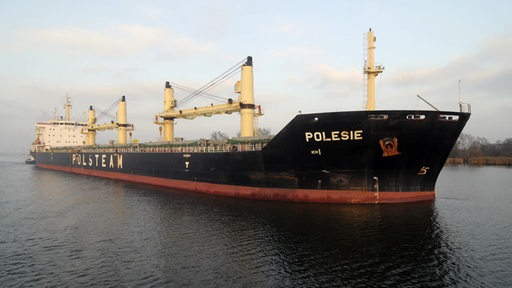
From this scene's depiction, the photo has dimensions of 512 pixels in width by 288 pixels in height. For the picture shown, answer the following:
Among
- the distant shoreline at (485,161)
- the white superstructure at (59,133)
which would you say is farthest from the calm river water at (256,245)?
→ the distant shoreline at (485,161)

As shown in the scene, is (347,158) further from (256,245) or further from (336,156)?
(256,245)

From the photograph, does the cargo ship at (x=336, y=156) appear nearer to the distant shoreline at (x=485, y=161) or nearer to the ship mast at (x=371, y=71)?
the ship mast at (x=371, y=71)

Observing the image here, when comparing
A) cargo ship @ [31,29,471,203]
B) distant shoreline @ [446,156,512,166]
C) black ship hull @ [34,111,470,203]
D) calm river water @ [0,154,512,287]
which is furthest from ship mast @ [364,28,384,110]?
distant shoreline @ [446,156,512,166]

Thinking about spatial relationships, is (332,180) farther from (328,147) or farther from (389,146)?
(389,146)

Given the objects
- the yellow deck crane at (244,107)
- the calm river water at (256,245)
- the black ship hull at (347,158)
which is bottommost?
the calm river water at (256,245)

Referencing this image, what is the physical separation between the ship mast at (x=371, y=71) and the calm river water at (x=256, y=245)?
838 centimetres

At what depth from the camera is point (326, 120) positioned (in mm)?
20094

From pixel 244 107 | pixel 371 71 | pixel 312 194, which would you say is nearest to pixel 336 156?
pixel 312 194

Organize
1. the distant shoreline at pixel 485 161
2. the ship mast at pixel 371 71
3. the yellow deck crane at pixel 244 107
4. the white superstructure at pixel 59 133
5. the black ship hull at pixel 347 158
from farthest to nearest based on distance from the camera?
the distant shoreline at pixel 485 161 < the white superstructure at pixel 59 133 < the yellow deck crane at pixel 244 107 < the ship mast at pixel 371 71 < the black ship hull at pixel 347 158

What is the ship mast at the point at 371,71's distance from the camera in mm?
24453

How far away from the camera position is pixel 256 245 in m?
13.9

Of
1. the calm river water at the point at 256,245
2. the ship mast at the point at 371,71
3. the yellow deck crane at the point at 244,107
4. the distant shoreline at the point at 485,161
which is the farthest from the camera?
the distant shoreline at the point at 485,161

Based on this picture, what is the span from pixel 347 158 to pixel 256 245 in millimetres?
9612

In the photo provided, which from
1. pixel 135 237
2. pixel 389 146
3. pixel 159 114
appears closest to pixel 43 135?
pixel 159 114
